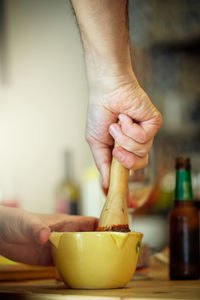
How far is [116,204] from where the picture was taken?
0.66 meters

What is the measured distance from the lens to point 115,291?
581mm

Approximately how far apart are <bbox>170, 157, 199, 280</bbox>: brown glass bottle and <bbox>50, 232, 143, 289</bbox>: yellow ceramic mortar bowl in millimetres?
243

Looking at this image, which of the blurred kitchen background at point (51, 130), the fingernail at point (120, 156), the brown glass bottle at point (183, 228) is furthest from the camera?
the blurred kitchen background at point (51, 130)

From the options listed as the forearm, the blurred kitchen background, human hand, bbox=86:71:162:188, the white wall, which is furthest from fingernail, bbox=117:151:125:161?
the white wall

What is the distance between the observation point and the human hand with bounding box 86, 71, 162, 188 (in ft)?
2.24

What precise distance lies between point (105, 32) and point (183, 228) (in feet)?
1.23

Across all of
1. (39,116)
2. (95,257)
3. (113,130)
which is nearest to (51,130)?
(39,116)

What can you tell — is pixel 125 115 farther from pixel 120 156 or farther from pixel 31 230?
pixel 31 230

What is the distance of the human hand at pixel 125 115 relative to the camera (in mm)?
684

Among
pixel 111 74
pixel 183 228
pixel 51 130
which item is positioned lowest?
pixel 183 228

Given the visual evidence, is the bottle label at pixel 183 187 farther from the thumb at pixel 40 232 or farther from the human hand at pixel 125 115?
the thumb at pixel 40 232

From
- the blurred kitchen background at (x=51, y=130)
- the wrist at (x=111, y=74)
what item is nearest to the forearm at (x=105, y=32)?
the wrist at (x=111, y=74)

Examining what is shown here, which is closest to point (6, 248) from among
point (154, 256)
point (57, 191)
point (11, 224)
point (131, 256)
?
point (11, 224)

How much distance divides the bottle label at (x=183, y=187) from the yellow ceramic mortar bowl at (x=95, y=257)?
248mm
